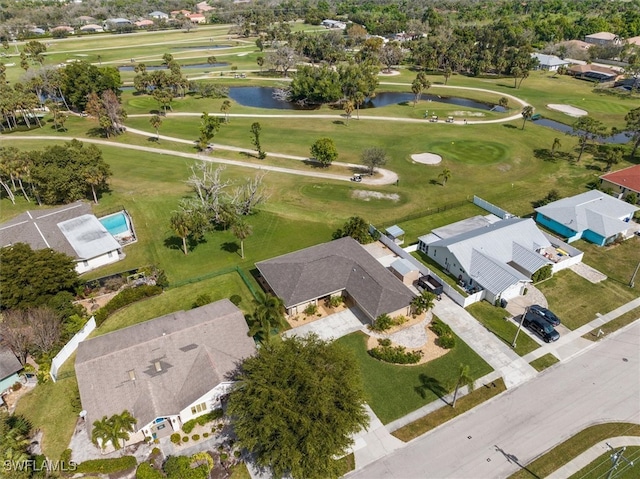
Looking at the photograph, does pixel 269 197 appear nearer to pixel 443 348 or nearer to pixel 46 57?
pixel 443 348

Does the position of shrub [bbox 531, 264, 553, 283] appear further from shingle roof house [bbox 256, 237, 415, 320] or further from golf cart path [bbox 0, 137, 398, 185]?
golf cart path [bbox 0, 137, 398, 185]

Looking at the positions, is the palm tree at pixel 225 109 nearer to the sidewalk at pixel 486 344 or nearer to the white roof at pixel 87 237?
the white roof at pixel 87 237

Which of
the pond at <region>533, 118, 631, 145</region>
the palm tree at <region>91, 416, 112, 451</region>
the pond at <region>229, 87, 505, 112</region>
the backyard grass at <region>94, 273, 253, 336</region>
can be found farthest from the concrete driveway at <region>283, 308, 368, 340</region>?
the pond at <region>229, 87, 505, 112</region>

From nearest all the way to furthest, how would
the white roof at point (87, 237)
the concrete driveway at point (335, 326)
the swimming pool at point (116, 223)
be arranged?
1. the concrete driveway at point (335, 326)
2. the white roof at point (87, 237)
3. the swimming pool at point (116, 223)

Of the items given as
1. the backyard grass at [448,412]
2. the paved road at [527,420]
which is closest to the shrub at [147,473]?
the paved road at [527,420]

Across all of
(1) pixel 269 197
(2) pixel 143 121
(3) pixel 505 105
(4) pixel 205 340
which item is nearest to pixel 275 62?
(2) pixel 143 121

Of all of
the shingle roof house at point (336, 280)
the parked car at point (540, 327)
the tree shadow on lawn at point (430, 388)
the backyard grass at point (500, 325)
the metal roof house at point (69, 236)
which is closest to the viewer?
the tree shadow on lawn at point (430, 388)
